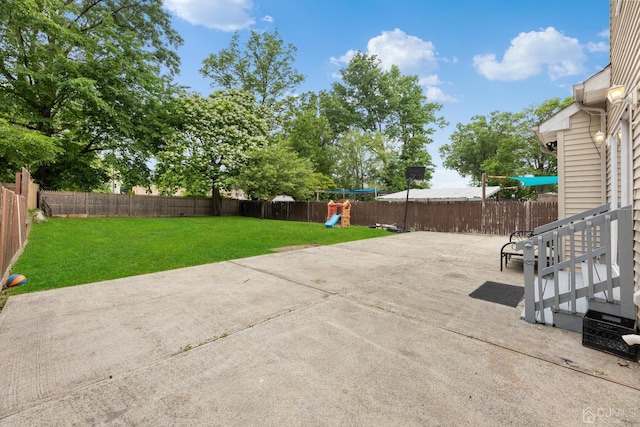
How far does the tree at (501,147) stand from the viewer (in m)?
24.1

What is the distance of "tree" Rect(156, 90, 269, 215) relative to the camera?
1697 centimetres

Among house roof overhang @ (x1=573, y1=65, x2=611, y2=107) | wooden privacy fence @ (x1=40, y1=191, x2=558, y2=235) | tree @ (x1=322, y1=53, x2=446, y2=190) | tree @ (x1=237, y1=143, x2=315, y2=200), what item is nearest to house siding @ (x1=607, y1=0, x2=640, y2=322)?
house roof overhang @ (x1=573, y1=65, x2=611, y2=107)

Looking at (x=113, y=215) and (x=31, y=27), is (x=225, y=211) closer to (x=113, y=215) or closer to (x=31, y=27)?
(x=113, y=215)

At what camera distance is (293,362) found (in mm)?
2035

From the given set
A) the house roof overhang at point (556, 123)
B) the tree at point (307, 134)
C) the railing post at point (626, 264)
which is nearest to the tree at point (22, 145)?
the tree at point (307, 134)

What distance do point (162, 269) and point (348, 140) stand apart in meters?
18.2

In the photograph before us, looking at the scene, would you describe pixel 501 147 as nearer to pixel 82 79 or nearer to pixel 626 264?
pixel 626 264

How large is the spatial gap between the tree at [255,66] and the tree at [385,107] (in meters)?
6.39

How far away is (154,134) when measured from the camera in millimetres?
16750

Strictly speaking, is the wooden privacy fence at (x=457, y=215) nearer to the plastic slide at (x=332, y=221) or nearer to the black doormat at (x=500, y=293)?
the plastic slide at (x=332, y=221)

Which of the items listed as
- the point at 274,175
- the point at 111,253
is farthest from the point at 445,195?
the point at 111,253

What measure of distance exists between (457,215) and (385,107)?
1926 centimetres

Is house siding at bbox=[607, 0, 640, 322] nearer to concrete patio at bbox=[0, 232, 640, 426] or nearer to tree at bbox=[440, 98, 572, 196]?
concrete patio at bbox=[0, 232, 640, 426]

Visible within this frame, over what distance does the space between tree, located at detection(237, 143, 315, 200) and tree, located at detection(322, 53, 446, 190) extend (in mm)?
11898
